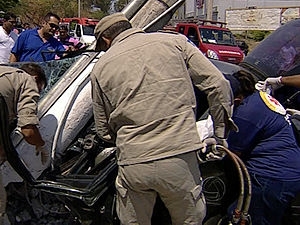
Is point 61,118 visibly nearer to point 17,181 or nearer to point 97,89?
point 17,181

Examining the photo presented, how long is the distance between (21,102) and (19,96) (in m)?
0.05

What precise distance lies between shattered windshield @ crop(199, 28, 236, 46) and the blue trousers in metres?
15.4

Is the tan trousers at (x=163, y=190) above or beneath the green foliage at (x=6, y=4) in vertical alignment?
above

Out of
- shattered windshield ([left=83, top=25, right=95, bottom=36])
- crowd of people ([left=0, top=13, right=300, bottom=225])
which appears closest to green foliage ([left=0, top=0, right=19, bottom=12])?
shattered windshield ([left=83, top=25, right=95, bottom=36])

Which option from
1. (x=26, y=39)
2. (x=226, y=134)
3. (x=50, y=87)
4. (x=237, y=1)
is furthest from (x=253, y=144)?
(x=237, y=1)

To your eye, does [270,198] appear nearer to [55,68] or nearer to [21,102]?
[21,102]

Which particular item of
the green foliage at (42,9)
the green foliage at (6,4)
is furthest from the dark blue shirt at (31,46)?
the green foliage at (42,9)

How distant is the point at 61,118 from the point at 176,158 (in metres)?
1.14

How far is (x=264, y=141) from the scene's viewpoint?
3.36 metres

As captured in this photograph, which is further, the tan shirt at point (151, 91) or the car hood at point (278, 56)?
the car hood at point (278, 56)

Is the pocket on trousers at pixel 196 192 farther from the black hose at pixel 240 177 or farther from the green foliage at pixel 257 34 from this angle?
the green foliage at pixel 257 34

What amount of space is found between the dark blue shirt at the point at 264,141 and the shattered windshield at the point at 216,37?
50.4 ft

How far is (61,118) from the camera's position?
3631mm

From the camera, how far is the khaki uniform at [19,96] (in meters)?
3.33
